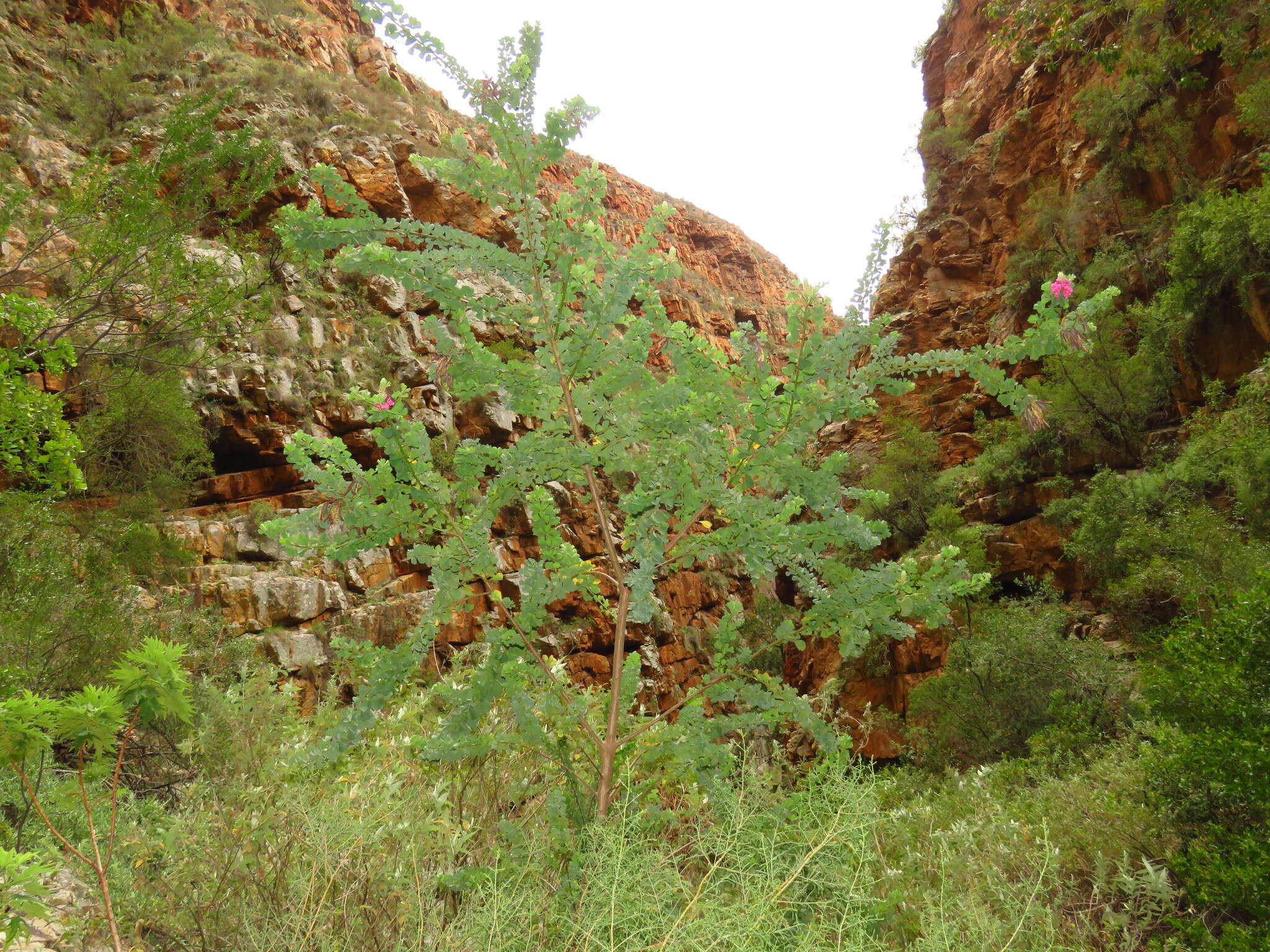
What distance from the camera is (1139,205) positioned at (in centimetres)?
1720

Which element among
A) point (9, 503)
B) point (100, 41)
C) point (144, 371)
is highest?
point (100, 41)

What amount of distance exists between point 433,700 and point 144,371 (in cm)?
941

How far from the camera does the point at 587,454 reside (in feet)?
9.37

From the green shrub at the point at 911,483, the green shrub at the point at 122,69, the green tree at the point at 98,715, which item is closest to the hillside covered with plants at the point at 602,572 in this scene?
the green tree at the point at 98,715

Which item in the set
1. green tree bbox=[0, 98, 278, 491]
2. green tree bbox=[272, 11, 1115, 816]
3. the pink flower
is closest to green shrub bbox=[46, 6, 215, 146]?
green tree bbox=[0, 98, 278, 491]

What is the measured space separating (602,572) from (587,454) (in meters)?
0.62

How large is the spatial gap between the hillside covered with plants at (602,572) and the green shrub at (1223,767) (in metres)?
0.03

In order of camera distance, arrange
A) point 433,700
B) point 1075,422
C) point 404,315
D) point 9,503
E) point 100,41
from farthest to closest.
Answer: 1. point 100,41
2. point 404,315
3. point 1075,422
4. point 9,503
5. point 433,700

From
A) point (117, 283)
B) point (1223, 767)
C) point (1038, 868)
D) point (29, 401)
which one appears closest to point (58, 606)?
point (29, 401)

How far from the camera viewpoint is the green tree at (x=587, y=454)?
107 inches

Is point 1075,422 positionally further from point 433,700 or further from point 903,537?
point 433,700

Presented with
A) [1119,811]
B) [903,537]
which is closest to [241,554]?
[1119,811]

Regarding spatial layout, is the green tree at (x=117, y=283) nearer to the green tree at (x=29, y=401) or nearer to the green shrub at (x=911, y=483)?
the green tree at (x=29, y=401)

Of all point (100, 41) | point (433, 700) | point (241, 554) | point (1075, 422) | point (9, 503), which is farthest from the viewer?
point (100, 41)
